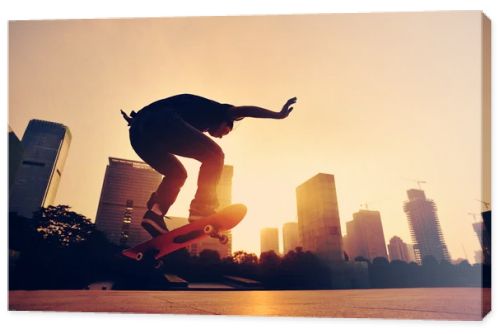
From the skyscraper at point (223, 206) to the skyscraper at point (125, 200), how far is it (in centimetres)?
82

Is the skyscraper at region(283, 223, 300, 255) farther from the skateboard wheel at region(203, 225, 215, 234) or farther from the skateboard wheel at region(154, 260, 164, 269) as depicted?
the skateboard wheel at region(154, 260, 164, 269)

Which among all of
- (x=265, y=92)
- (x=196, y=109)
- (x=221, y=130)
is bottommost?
(x=221, y=130)

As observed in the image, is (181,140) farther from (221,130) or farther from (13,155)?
(13,155)

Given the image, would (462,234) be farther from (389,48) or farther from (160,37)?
(160,37)

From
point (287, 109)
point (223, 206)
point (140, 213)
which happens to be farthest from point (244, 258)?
point (287, 109)

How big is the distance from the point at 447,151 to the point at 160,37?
4444 mm

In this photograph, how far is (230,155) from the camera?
5020 millimetres

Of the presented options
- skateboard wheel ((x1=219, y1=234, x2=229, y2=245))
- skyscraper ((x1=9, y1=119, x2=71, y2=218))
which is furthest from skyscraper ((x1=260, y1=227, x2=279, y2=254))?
skyscraper ((x1=9, y1=119, x2=71, y2=218))

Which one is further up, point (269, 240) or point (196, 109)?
point (196, 109)

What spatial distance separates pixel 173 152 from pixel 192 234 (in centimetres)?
124

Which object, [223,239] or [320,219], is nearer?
[223,239]

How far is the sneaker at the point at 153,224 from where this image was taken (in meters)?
4.86

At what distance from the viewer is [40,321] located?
429 cm
